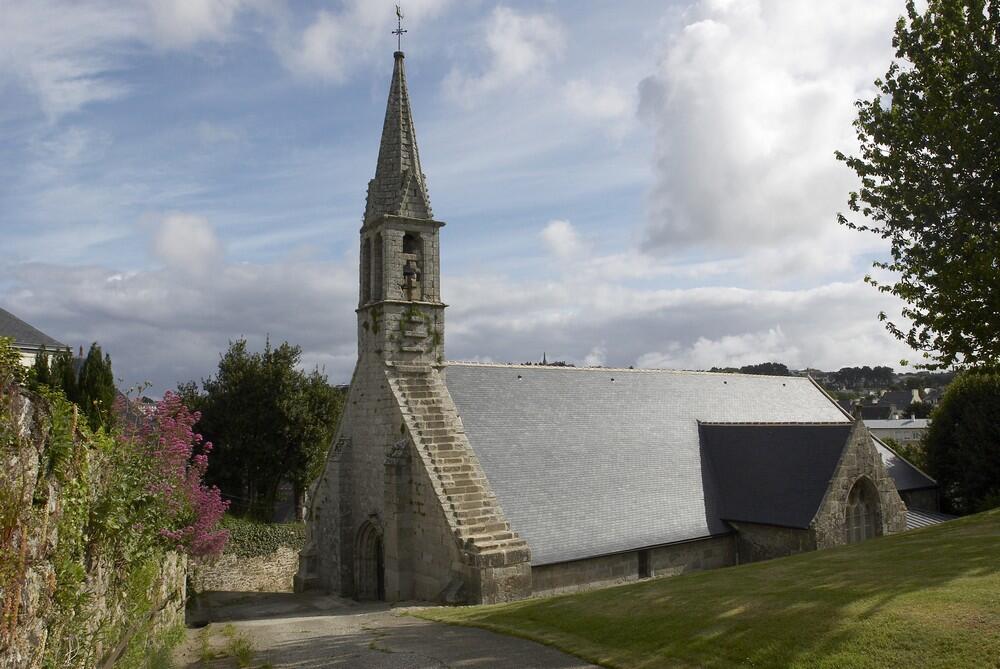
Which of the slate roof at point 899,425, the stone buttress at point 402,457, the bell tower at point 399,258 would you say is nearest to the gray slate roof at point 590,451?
the stone buttress at point 402,457

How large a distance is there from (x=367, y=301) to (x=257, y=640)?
10041 mm

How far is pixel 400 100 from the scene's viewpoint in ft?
69.2

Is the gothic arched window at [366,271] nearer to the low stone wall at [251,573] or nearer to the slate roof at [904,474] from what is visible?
the low stone wall at [251,573]

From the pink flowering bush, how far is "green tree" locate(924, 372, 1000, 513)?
28366 millimetres

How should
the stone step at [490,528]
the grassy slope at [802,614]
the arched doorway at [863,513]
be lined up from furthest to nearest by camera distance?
the arched doorway at [863,513] < the stone step at [490,528] < the grassy slope at [802,614]

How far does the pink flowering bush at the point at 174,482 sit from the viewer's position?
11.7m

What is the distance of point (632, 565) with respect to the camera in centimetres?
1866

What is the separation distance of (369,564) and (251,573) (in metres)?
Result: 9.36

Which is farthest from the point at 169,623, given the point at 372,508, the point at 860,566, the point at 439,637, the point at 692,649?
the point at 860,566

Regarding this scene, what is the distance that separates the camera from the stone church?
17.5m

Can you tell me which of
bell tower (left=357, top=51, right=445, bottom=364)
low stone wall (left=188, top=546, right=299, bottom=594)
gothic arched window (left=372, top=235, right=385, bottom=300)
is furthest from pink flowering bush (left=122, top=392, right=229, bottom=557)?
low stone wall (left=188, top=546, right=299, bottom=594)

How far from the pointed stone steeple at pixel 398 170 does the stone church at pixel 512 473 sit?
0.16 ft

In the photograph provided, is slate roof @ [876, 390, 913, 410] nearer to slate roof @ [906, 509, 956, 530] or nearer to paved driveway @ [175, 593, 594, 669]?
slate roof @ [906, 509, 956, 530]

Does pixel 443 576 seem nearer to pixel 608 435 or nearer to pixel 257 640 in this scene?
pixel 257 640
